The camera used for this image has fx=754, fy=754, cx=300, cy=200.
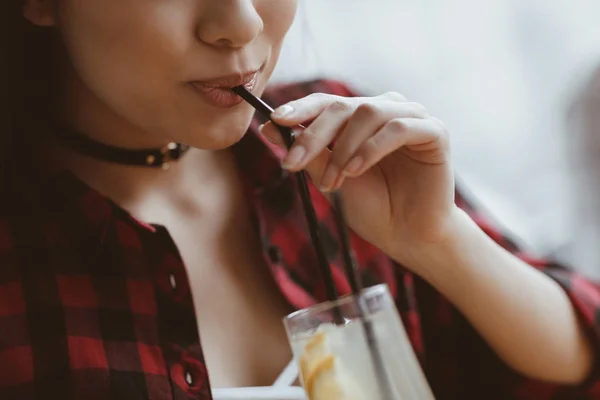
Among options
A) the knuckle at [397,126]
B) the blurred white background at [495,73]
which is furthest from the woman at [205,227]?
the blurred white background at [495,73]

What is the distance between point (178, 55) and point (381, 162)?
280mm

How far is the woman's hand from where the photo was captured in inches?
28.4

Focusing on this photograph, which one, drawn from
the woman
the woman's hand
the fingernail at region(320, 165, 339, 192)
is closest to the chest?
the woman

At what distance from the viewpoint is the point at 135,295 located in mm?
887

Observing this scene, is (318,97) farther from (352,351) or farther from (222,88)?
(352,351)

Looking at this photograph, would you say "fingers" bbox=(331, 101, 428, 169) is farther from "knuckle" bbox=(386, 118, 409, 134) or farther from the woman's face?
the woman's face

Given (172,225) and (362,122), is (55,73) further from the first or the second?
(362,122)

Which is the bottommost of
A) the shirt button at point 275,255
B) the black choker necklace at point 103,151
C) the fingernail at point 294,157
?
the shirt button at point 275,255

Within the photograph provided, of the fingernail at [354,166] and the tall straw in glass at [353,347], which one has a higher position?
the fingernail at [354,166]

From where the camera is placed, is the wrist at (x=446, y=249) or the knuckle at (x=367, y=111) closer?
the knuckle at (x=367, y=111)

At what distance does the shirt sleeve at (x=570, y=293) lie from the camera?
1.00m

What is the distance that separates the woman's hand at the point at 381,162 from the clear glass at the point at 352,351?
15cm

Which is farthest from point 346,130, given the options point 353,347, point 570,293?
point 570,293

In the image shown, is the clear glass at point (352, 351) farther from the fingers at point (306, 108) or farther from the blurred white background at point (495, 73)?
the blurred white background at point (495, 73)
